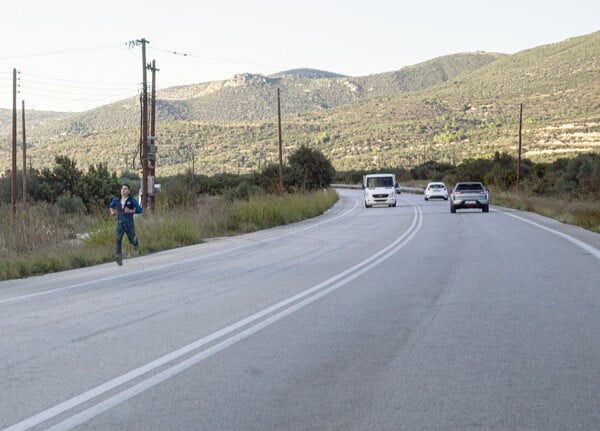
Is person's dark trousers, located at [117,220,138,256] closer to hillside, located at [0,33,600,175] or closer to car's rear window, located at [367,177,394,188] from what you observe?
car's rear window, located at [367,177,394,188]

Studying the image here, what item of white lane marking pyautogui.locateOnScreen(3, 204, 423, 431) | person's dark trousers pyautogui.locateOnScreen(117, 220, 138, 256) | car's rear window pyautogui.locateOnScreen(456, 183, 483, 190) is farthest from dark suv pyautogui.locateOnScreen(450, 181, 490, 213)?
white lane marking pyautogui.locateOnScreen(3, 204, 423, 431)

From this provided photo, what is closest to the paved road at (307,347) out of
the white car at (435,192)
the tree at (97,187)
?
the tree at (97,187)

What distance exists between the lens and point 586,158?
2477 inches

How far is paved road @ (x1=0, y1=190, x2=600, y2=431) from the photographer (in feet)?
19.8

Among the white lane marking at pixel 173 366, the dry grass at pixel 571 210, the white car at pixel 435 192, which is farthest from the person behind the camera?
the white car at pixel 435 192

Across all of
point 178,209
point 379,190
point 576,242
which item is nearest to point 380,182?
point 379,190

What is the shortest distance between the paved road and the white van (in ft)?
118

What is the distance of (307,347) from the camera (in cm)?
845

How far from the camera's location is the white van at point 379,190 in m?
53.1

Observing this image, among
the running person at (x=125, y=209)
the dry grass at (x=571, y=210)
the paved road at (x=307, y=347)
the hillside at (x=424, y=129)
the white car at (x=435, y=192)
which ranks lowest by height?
the white car at (x=435, y=192)

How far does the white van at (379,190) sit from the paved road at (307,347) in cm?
3594

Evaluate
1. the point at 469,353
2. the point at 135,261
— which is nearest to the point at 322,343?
the point at 469,353

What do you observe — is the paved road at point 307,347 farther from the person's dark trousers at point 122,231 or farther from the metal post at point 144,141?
the metal post at point 144,141

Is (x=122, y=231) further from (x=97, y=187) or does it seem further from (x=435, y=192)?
(x=435, y=192)
